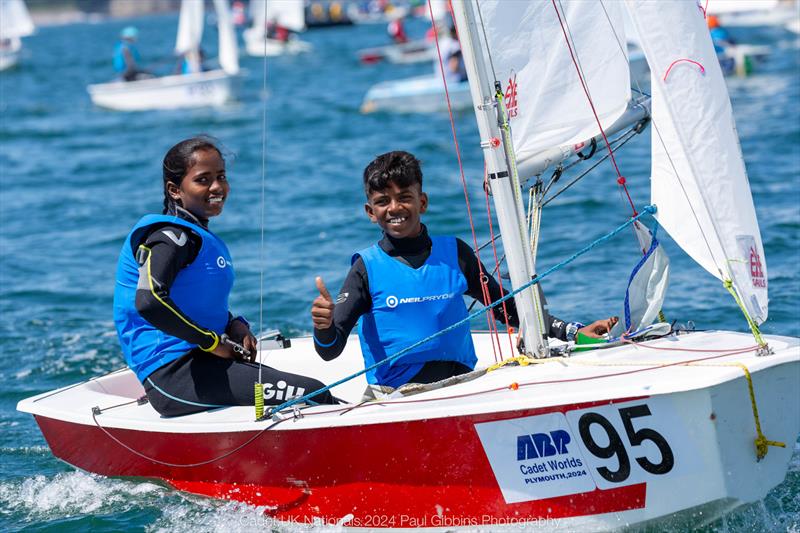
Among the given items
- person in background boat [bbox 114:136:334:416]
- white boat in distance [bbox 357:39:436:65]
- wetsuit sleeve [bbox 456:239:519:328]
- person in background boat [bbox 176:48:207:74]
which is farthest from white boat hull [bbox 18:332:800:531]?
white boat in distance [bbox 357:39:436:65]

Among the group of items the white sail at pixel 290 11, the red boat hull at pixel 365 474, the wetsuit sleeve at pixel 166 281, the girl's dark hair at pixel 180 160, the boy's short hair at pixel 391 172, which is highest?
the white sail at pixel 290 11

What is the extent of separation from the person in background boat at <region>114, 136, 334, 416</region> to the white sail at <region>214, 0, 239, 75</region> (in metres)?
14.5

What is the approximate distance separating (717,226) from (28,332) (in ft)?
15.3

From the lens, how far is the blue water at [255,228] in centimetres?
435

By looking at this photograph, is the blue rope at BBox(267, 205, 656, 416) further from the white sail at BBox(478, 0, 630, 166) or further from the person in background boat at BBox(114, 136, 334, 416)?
the white sail at BBox(478, 0, 630, 166)

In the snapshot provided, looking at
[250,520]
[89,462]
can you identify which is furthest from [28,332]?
[250,520]

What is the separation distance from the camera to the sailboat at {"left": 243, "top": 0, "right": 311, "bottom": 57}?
28.2 meters

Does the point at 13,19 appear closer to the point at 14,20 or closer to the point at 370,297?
the point at 14,20

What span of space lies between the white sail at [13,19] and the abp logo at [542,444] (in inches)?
1037

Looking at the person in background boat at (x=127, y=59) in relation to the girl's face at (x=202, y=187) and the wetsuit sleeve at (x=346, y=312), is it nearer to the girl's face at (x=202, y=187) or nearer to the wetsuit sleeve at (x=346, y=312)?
the girl's face at (x=202, y=187)

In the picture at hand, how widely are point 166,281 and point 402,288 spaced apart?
76 centimetres

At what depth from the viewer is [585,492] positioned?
132 inches

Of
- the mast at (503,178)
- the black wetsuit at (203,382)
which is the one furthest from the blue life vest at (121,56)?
the mast at (503,178)

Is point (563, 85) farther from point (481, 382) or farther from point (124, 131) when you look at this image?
point (124, 131)
